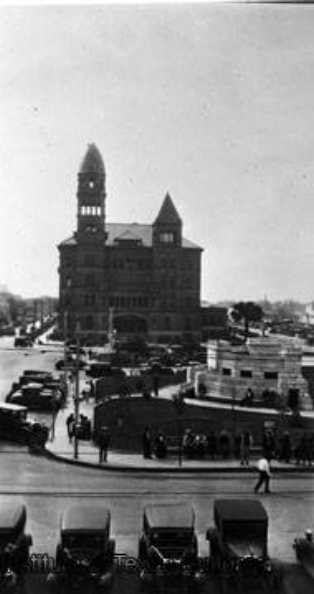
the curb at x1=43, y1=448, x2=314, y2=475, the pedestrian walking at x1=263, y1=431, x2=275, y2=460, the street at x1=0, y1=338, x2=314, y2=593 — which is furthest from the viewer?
the pedestrian walking at x1=263, y1=431, x2=275, y2=460

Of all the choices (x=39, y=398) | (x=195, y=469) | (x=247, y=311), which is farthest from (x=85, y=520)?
(x=247, y=311)

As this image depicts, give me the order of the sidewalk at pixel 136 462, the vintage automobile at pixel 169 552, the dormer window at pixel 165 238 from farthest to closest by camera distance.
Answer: the dormer window at pixel 165 238 → the sidewalk at pixel 136 462 → the vintage automobile at pixel 169 552

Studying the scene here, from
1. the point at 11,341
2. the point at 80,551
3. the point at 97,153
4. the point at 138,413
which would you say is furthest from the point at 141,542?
the point at 11,341

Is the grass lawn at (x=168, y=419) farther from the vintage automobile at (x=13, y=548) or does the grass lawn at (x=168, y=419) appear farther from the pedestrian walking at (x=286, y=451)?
the vintage automobile at (x=13, y=548)

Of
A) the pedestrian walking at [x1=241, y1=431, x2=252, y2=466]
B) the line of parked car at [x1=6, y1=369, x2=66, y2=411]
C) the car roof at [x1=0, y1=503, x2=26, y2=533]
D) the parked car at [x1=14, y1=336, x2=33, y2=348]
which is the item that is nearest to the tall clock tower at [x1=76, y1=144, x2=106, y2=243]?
the parked car at [x1=14, y1=336, x2=33, y2=348]

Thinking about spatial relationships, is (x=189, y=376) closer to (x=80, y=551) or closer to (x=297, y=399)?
(x=297, y=399)

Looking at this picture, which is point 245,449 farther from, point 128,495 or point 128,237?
point 128,237

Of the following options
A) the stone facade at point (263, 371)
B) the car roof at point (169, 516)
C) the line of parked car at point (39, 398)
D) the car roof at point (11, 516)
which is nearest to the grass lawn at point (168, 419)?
the line of parked car at point (39, 398)

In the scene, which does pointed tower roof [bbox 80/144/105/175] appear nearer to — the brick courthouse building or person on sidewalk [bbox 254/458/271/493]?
the brick courthouse building
